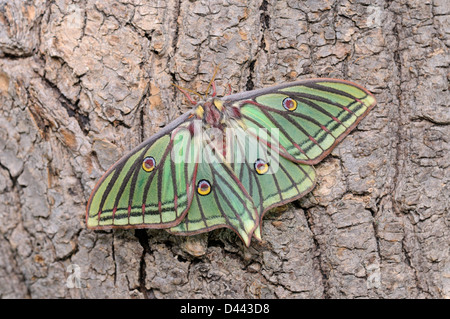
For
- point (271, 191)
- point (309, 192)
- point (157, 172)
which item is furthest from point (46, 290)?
point (309, 192)

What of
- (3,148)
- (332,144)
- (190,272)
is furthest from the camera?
(3,148)

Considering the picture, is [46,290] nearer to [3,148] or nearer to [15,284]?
[15,284]

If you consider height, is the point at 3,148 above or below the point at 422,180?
above

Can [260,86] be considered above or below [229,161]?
above
